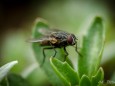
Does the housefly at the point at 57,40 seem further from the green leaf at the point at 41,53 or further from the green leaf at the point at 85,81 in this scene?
the green leaf at the point at 85,81

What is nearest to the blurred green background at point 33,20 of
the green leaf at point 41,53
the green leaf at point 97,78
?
the green leaf at point 41,53

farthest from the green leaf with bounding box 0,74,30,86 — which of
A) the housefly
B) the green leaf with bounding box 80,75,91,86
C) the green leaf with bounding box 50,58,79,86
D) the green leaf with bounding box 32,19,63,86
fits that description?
the green leaf with bounding box 80,75,91,86

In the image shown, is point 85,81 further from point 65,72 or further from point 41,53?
point 41,53

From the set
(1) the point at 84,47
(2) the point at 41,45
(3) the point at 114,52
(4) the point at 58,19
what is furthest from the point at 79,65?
(4) the point at 58,19

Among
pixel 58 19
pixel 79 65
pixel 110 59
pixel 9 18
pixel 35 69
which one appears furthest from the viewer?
pixel 9 18

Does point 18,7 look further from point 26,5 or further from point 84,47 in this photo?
point 84,47

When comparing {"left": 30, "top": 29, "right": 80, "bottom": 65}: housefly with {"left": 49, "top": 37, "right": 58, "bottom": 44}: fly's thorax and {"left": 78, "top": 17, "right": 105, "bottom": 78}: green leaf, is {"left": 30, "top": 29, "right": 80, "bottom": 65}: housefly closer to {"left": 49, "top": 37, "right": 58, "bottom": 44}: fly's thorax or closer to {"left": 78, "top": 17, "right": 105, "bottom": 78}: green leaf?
{"left": 49, "top": 37, "right": 58, "bottom": 44}: fly's thorax

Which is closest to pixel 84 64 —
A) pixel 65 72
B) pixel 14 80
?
pixel 65 72
